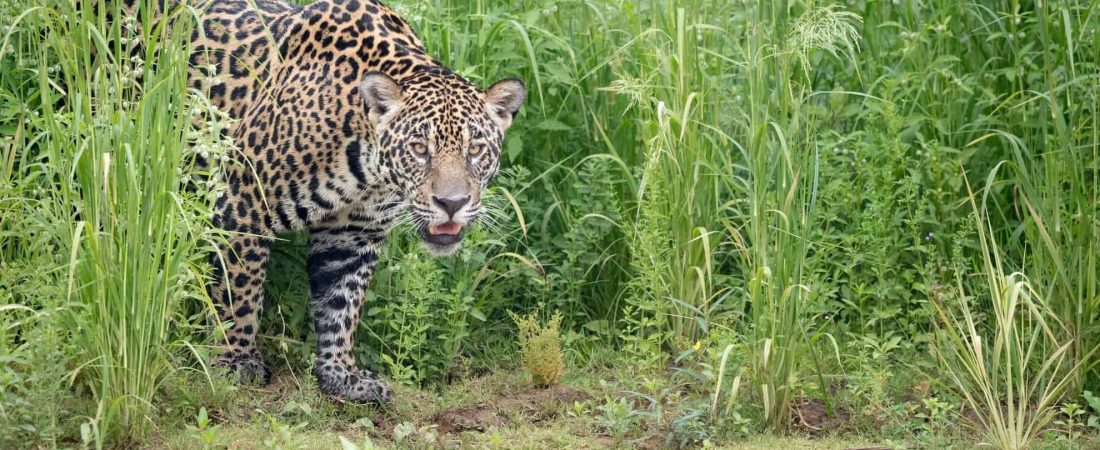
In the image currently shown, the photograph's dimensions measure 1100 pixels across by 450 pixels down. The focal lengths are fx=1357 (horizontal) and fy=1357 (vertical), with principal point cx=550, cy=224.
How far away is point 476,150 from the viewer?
6.16m

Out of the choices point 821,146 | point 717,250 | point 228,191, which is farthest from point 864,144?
point 228,191

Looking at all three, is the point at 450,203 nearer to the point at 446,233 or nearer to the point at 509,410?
the point at 446,233

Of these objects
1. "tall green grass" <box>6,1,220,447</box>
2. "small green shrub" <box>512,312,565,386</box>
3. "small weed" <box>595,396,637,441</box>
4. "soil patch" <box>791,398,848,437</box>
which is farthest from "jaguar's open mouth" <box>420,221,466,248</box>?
"soil patch" <box>791,398,848,437</box>

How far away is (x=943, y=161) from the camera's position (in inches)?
278

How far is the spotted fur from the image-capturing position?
6.08 m

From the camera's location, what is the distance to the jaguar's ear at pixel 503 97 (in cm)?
636

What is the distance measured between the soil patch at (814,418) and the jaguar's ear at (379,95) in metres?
2.21

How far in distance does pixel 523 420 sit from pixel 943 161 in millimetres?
2726

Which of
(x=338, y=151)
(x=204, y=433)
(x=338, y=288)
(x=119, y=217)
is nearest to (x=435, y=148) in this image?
(x=338, y=151)

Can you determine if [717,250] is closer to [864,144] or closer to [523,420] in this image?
[864,144]

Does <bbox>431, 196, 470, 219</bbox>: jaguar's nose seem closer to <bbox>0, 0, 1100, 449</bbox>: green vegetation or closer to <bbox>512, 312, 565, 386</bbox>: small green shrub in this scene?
<bbox>0, 0, 1100, 449</bbox>: green vegetation

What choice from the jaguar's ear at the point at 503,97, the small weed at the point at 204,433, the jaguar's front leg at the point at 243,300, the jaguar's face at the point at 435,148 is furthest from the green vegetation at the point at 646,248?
the jaguar's ear at the point at 503,97

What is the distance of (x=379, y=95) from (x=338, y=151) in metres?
0.34

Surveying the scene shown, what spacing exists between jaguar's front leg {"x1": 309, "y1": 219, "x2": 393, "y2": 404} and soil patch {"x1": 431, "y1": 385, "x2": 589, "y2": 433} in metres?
0.54
